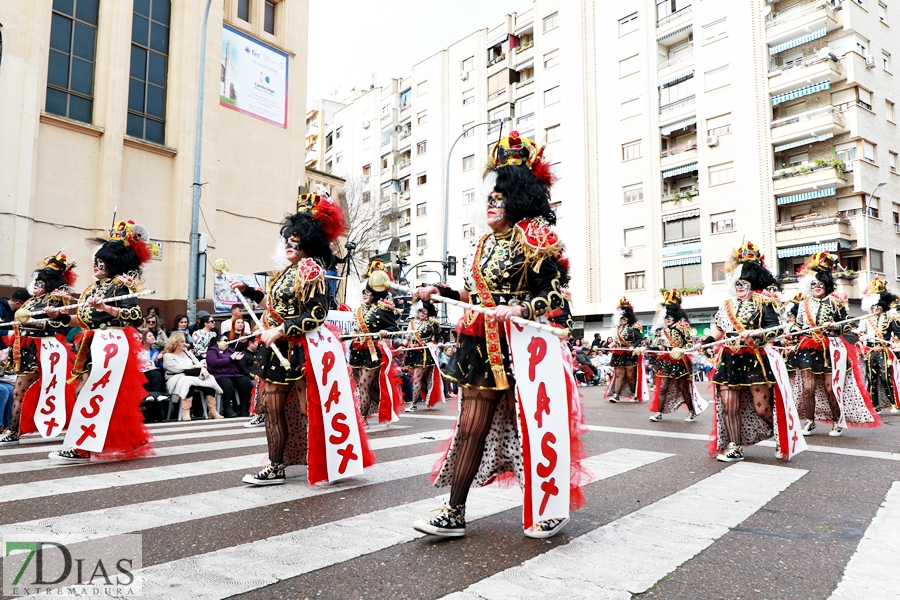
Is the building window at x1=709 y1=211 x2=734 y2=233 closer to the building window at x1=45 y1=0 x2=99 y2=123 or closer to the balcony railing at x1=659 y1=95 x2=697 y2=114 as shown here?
the balcony railing at x1=659 y1=95 x2=697 y2=114

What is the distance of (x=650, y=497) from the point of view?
4289 mm

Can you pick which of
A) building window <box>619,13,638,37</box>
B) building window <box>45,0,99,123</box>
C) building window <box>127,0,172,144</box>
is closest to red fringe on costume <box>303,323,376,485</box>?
building window <box>45,0,99,123</box>

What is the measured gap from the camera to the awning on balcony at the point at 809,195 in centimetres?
2942

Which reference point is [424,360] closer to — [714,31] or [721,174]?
[721,174]

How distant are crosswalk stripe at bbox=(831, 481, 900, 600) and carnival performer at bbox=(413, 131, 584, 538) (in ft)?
4.16

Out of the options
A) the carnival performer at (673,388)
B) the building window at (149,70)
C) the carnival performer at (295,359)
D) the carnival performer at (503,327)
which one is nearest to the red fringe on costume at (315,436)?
the carnival performer at (295,359)

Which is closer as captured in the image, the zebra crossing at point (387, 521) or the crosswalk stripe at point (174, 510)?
the zebra crossing at point (387, 521)

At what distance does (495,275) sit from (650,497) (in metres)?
1.86

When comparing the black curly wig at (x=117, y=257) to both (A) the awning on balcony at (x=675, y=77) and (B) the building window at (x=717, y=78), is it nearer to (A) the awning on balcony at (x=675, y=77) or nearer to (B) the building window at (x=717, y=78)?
(B) the building window at (x=717, y=78)

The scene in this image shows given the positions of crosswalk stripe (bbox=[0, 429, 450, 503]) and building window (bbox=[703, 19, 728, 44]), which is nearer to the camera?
crosswalk stripe (bbox=[0, 429, 450, 503])

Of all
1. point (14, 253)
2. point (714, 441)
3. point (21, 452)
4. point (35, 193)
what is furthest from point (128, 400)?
point (35, 193)

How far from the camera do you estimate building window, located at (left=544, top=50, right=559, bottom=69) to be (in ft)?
126

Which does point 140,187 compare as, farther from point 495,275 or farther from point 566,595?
point 566,595

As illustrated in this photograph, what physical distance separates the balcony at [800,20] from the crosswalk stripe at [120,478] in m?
32.3
